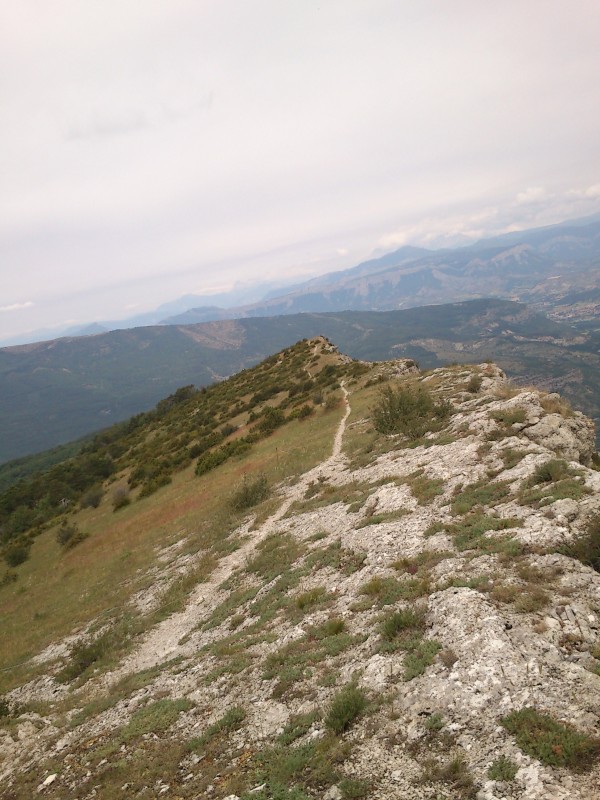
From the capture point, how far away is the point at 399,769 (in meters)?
6.59

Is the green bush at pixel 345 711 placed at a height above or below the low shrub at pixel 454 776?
below

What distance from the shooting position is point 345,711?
782cm

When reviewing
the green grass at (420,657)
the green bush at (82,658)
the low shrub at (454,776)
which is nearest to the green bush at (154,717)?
the green grass at (420,657)

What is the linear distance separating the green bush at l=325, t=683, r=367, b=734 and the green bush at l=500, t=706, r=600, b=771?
247 cm

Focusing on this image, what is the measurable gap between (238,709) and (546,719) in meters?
6.34

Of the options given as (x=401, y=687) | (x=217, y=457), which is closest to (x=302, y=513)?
(x=401, y=687)

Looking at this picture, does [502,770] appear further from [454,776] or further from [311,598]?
[311,598]

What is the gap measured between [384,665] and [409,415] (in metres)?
19.2

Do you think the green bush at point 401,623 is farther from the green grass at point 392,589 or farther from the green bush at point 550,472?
the green bush at point 550,472

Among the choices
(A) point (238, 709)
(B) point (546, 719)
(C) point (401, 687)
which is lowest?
(A) point (238, 709)

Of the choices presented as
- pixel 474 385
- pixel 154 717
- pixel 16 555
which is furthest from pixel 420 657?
pixel 16 555

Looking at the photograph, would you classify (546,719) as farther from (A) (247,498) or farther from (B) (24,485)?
(B) (24,485)

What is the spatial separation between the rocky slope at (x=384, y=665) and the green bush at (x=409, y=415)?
4.65 metres

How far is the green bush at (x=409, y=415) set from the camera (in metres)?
25.0
